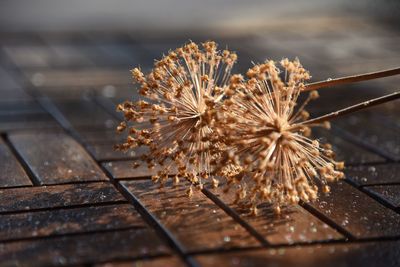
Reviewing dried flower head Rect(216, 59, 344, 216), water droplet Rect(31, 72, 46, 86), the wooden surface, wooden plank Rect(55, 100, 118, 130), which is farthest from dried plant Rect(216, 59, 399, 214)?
water droplet Rect(31, 72, 46, 86)

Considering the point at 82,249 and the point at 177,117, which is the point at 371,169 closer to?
the point at 177,117

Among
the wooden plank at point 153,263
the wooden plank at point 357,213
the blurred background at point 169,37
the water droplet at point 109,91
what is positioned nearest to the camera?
the wooden plank at point 153,263

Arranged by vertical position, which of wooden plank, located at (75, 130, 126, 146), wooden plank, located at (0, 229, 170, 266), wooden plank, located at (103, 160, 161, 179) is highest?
wooden plank, located at (75, 130, 126, 146)

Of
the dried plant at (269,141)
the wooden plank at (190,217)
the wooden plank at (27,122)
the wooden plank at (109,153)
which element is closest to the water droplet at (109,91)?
the wooden plank at (27,122)

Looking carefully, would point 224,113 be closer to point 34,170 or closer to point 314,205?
point 314,205

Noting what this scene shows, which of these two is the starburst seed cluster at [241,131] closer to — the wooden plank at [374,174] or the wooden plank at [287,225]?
the wooden plank at [287,225]

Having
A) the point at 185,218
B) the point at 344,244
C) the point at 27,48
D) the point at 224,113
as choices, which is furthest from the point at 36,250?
the point at 27,48

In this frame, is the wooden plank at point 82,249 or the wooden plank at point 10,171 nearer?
the wooden plank at point 82,249

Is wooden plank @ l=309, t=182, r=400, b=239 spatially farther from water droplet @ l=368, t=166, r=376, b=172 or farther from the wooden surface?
water droplet @ l=368, t=166, r=376, b=172
